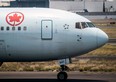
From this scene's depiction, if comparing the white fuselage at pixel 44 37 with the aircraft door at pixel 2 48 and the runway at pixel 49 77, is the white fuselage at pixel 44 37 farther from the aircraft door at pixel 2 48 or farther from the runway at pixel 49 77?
the runway at pixel 49 77

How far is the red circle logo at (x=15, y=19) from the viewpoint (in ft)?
70.0

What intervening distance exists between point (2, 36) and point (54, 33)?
10.1 feet

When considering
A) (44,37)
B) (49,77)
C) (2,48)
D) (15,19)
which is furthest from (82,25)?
(2,48)

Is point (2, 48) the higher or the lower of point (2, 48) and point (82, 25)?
the lower

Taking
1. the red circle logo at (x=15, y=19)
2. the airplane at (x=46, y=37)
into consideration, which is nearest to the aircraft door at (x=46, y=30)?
the airplane at (x=46, y=37)

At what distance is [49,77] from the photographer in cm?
2347

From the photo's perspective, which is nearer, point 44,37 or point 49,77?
point 44,37

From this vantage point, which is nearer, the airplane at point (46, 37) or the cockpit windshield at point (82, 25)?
the airplane at point (46, 37)

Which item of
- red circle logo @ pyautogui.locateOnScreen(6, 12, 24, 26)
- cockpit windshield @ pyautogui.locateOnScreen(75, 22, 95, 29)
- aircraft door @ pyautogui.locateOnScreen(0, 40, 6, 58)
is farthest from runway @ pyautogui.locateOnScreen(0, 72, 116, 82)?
red circle logo @ pyautogui.locateOnScreen(6, 12, 24, 26)

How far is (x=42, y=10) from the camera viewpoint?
21922 mm

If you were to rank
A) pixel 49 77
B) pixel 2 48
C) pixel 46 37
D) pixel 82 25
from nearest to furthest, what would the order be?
pixel 46 37
pixel 2 48
pixel 82 25
pixel 49 77

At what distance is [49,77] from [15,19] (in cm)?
464

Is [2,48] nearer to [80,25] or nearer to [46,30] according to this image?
[46,30]

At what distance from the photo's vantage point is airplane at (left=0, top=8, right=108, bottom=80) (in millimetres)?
20969
